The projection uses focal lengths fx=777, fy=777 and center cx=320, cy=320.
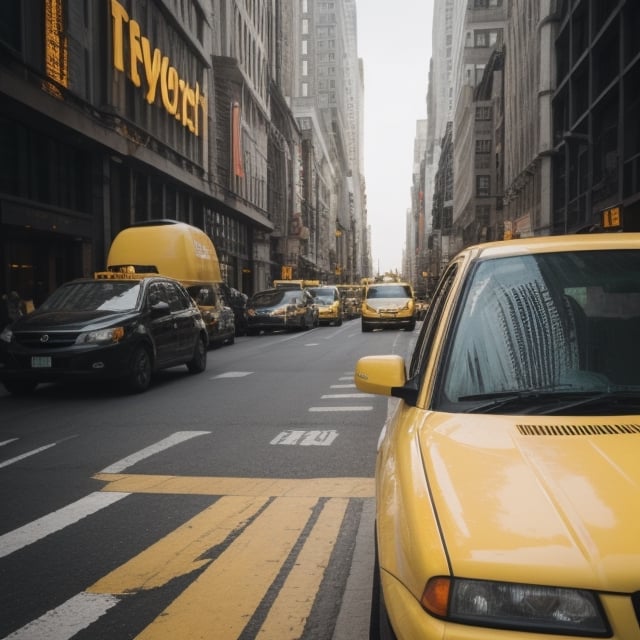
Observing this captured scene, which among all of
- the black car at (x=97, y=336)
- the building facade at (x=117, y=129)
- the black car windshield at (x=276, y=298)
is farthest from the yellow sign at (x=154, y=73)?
the black car at (x=97, y=336)

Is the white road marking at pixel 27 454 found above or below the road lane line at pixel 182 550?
A: below

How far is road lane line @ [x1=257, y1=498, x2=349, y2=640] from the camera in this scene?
326 centimetres

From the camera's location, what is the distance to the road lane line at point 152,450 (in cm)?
657

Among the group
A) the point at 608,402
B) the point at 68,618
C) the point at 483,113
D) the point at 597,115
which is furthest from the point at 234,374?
the point at 483,113

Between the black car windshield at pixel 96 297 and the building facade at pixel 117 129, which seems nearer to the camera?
the black car windshield at pixel 96 297

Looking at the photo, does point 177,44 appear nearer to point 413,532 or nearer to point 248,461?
point 248,461

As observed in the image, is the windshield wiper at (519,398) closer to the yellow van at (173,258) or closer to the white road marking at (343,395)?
the white road marking at (343,395)

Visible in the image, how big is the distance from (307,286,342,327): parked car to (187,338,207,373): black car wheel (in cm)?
2279

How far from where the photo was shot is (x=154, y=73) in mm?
31672

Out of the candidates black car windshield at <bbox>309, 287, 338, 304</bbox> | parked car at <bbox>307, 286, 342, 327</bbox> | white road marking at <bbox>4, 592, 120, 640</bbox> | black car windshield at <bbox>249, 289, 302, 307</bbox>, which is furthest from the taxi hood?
black car windshield at <bbox>309, 287, 338, 304</bbox>

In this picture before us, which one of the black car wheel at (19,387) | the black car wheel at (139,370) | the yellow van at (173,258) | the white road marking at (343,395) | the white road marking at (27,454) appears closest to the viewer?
the white road marking at (27,454)

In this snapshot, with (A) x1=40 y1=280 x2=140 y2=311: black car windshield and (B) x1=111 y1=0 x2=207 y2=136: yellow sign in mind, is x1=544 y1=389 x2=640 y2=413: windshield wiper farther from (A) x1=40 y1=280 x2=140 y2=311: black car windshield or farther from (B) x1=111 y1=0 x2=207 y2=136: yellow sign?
(B) x1=111 y1=0 x2=207 y2=136: yellow sign

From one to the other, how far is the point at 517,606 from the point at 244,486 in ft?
13.8

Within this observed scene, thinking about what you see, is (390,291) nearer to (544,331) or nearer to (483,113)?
(544,331)
